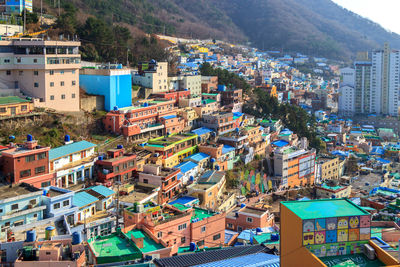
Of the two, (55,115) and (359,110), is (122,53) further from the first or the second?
(359,110)

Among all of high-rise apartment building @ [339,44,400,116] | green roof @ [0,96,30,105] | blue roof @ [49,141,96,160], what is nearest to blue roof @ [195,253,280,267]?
blue roof @ [49,141,96,160]

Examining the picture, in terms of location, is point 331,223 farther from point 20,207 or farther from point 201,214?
point 20,207

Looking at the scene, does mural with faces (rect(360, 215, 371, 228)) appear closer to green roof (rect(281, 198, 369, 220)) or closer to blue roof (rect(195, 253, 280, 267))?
green roof (rect(281, 198, 369, 220))

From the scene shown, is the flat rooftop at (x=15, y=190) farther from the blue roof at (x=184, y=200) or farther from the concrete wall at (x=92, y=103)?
the concrete wall at (x=92, y=103)

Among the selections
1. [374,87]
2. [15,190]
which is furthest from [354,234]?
[374,87]

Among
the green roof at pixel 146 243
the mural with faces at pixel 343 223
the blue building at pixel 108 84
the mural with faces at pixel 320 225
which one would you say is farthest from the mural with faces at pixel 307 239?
the blue building at pixel 108 84

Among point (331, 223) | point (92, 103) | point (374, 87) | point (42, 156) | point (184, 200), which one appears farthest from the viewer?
point (374, 87)

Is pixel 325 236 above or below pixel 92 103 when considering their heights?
below
